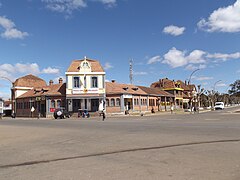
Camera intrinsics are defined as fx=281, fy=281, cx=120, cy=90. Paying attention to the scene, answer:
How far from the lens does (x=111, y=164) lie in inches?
307

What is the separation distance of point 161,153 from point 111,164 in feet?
7.29

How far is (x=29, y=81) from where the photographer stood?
233ft

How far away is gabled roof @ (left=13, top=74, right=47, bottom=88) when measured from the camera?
68.0 m

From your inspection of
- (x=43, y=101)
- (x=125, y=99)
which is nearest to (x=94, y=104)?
(x=125, y=99)

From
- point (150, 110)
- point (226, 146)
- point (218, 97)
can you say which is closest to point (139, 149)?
point (226, 146)

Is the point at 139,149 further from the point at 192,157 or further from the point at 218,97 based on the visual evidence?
the point at 218,97

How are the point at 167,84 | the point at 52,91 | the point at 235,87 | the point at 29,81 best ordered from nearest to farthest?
the point at 52,91, the point at 29,81, the point at 167,84, the point at 235,87

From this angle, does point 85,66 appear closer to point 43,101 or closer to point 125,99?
point 125,99

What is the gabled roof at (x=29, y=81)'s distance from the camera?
223 feet

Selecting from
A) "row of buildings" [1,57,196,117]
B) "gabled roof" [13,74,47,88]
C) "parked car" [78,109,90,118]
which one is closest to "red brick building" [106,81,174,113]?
"row of buildings" [1,57,196,117]

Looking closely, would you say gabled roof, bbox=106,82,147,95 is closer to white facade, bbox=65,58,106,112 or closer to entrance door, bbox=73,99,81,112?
white facade, bbox=65,58,106,112

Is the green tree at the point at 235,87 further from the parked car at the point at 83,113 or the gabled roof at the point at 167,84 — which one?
the parked car at the point at 83,113

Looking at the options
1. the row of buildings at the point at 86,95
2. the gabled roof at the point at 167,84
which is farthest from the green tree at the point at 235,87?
the row of buildings at the point at 86,95

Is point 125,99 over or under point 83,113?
over
